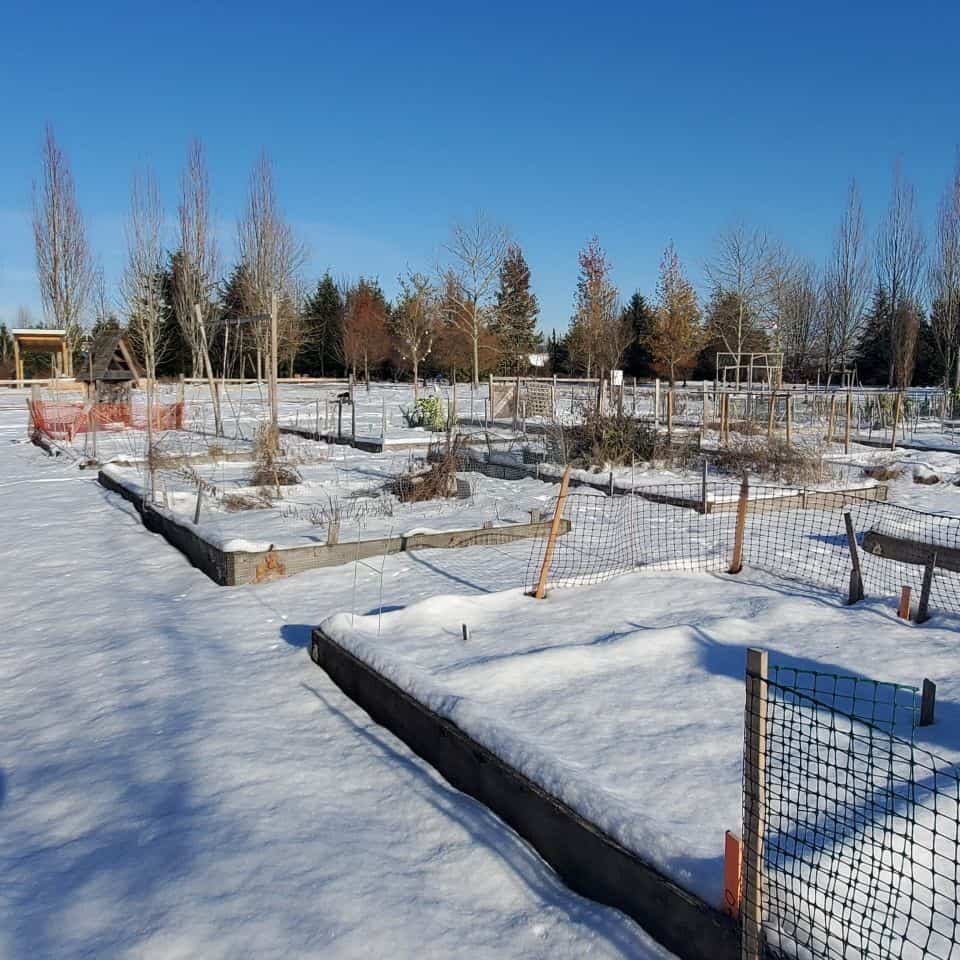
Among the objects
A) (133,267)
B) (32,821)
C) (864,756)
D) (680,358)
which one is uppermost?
(133,267)

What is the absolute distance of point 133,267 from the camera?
36719 millimetres

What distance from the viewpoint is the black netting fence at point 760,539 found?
7781mm

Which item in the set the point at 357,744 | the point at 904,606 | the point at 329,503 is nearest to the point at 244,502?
the point at 329,503

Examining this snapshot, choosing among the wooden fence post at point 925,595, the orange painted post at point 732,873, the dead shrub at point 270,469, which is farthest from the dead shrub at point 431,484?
the orange painted post at point 732,873

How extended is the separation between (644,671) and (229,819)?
238cm

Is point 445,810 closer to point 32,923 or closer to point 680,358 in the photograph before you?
point 32,923

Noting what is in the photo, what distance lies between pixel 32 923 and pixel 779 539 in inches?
318

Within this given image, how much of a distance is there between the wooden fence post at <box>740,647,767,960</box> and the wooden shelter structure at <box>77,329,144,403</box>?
23.3m

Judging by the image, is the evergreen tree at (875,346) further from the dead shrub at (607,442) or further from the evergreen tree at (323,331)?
the dead shrub at (607,442)

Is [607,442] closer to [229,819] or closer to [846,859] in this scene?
[229,819]

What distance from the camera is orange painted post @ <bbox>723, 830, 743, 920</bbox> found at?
9.20 ft

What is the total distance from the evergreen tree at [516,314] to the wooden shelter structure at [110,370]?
90.0ft

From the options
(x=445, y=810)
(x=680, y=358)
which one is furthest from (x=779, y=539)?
(x=680, y=358)

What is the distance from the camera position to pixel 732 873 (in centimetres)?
283
